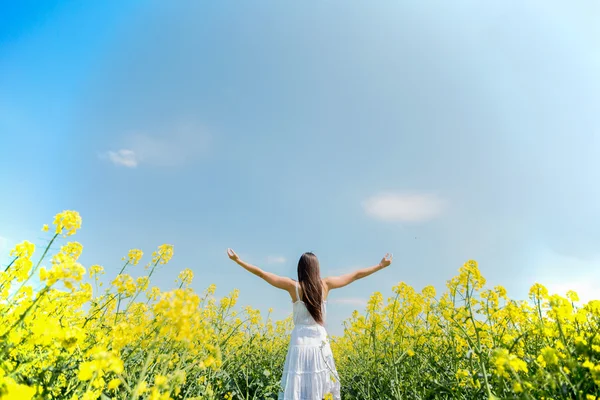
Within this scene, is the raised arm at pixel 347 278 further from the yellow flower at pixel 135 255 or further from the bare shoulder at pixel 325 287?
the yellow flower at pixel 135 255

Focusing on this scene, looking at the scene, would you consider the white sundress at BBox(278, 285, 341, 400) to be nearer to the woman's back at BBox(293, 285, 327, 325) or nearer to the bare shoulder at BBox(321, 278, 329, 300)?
the woman's back at BBox(293, 285, 327, 325)

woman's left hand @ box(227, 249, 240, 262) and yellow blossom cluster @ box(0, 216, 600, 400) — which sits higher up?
woman's left hand @ box(227, 249, 240, 262)

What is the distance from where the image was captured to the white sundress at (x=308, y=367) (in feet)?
12.0

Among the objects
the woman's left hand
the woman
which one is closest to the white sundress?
the woman

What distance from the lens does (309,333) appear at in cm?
381

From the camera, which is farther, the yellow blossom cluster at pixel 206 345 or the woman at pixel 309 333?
the woman at pixel 309 333

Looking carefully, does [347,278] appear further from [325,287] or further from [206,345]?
[206,345]

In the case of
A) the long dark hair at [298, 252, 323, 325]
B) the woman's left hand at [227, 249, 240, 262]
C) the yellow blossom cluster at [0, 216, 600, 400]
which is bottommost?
the yellow blossom cluster at [0, 216, 600, 400]

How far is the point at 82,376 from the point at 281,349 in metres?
5.11

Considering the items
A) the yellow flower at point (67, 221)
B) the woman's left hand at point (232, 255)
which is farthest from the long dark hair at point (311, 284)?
the yellow flower at point (67, 221)

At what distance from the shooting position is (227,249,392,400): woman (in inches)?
144

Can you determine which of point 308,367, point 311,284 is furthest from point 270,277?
point 308,367

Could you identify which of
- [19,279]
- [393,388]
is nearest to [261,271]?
[393,388]

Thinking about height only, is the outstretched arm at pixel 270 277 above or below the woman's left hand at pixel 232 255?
below
